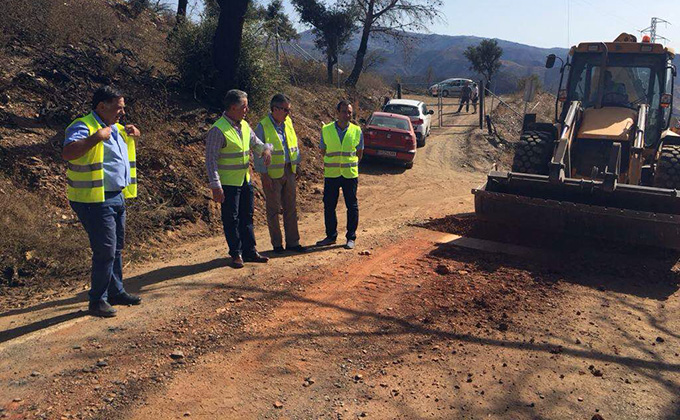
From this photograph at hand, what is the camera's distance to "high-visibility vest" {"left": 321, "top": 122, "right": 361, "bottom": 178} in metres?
7.07

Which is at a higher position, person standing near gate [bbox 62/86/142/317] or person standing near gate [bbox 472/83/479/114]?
person standing near gate [bbox 472/83/479/114]

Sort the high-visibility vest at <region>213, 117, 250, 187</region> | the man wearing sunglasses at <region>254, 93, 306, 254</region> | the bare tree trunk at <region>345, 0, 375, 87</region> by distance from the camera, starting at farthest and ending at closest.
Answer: the bare tree trunk at <region>345, 0, 375, 87</region> < the man wearing sunglasses at <region>254, 93, 306, 254</region> < the high-visibility vest at <region>213, 117, 250, 187</region>

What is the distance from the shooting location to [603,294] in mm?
5855

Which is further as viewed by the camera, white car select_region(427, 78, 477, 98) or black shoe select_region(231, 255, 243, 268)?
white car select_region(427, 78, 477, 98)

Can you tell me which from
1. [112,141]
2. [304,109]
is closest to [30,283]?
[112,141]

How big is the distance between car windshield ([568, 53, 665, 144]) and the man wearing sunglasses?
232 inches

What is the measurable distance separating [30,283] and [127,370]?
2519mm

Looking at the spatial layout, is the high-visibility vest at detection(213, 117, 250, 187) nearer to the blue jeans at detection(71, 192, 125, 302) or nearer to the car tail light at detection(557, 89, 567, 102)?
the blue jeans at detection(71, 192, 125, 302)

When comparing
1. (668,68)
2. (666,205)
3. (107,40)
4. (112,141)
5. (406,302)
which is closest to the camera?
(112,141)

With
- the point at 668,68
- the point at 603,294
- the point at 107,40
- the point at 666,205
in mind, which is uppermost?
the point at 107,40

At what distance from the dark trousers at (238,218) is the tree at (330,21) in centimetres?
2258

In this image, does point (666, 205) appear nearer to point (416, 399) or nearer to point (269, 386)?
point (416, 399)

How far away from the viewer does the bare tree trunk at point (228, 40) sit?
10859 millimetres

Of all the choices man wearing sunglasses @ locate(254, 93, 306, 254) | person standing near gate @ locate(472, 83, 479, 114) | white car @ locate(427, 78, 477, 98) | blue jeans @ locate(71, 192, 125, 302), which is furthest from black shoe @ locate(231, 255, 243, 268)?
white car @ locate(427, 78, 477, 98)
